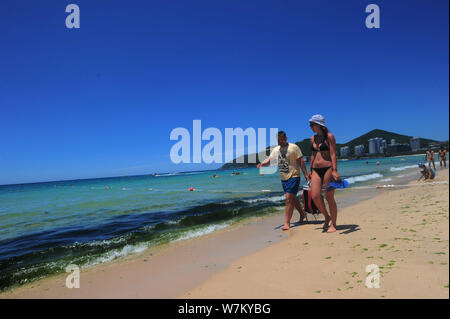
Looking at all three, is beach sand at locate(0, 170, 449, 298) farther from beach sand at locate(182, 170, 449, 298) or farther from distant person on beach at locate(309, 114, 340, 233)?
distant person on beach at locate(309, 114, 340, 233)

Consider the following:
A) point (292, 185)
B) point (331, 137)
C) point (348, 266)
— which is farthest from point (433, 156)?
point (348, 266)

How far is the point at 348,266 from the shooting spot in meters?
3.10

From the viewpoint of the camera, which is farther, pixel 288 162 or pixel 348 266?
pixel 288 162

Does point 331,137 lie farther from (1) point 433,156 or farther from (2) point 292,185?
(1) point 433,156

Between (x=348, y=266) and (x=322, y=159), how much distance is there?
2213 mm

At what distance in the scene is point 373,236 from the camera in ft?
14.1

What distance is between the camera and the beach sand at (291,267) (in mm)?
2545

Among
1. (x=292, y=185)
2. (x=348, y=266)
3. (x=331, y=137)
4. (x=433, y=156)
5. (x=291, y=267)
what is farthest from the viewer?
(x=433, y=156)

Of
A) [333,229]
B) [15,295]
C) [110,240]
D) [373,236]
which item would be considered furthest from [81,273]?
[373,236]

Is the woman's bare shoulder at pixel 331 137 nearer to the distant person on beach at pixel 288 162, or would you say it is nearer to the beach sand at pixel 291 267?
the distant person on beach at pixel 288 162

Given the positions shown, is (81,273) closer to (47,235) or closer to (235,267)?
(235,267)

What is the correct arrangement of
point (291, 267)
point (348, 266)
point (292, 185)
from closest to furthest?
point (348, 266) < point (291, 267) < point (292, 185)

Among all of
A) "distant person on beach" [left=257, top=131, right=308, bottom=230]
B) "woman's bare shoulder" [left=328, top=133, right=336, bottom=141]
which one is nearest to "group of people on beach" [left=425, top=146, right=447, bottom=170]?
"distant person on beach" [left=257, top=131, right=308, bottom=230]

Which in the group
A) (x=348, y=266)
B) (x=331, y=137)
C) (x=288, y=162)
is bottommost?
(x=348, y=266)
